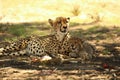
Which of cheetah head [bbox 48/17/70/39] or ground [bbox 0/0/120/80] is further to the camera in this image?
cheetah head [bbox 48/17/70/39]

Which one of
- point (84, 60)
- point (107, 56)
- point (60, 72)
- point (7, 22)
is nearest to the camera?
point (60, 72)

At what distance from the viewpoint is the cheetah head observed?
31.0ft

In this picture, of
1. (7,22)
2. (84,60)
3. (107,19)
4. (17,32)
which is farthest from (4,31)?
(84,60)

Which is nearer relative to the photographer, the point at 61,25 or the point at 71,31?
the point at 61,25

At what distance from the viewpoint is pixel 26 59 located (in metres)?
9.53

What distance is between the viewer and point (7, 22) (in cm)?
1512

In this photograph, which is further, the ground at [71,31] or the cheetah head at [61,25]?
the cheetah head at [61,25]

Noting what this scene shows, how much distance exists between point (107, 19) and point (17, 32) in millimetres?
3809

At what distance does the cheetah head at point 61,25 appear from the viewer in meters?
9.45

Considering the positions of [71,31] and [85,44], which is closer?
[85,44]

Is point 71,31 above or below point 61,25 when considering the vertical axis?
below

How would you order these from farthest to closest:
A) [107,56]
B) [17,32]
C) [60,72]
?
1. [17,32]
2. [107,56]
3. [60,72]

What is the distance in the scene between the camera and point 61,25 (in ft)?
31.2

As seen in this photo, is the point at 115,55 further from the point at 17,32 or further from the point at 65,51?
the point at 17,32
